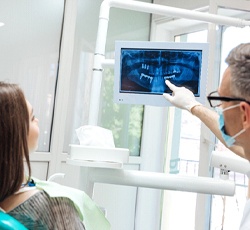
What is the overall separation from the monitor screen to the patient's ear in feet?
1.47

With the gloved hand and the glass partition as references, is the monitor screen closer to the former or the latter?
the gloved hand

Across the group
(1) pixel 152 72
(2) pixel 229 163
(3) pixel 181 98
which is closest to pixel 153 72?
(1) pixel 152 72

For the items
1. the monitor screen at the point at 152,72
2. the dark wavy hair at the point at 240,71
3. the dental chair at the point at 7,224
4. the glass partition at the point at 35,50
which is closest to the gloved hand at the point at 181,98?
the monitor screen at the point at 152,72

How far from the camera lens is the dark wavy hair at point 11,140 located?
91 centimetres

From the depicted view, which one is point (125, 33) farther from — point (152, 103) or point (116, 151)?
point (116, 151)

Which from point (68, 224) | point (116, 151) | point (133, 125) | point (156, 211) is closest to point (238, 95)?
point (116, 151)

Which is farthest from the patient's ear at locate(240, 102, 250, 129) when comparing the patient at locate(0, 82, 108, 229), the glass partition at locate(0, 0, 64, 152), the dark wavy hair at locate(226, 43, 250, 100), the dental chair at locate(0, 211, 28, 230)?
the glass partition at locate(0, 0, 64, 152)

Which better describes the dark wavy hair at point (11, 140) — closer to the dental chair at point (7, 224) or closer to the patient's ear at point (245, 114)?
the dental chair at point (7, 224)

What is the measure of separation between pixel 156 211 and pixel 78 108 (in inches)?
46.0

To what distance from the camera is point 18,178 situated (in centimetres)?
94

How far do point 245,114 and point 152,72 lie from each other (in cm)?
57

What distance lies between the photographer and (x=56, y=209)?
39.4 inches

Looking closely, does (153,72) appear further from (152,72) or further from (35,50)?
(35,50)

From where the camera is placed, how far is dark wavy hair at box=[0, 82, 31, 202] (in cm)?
91
